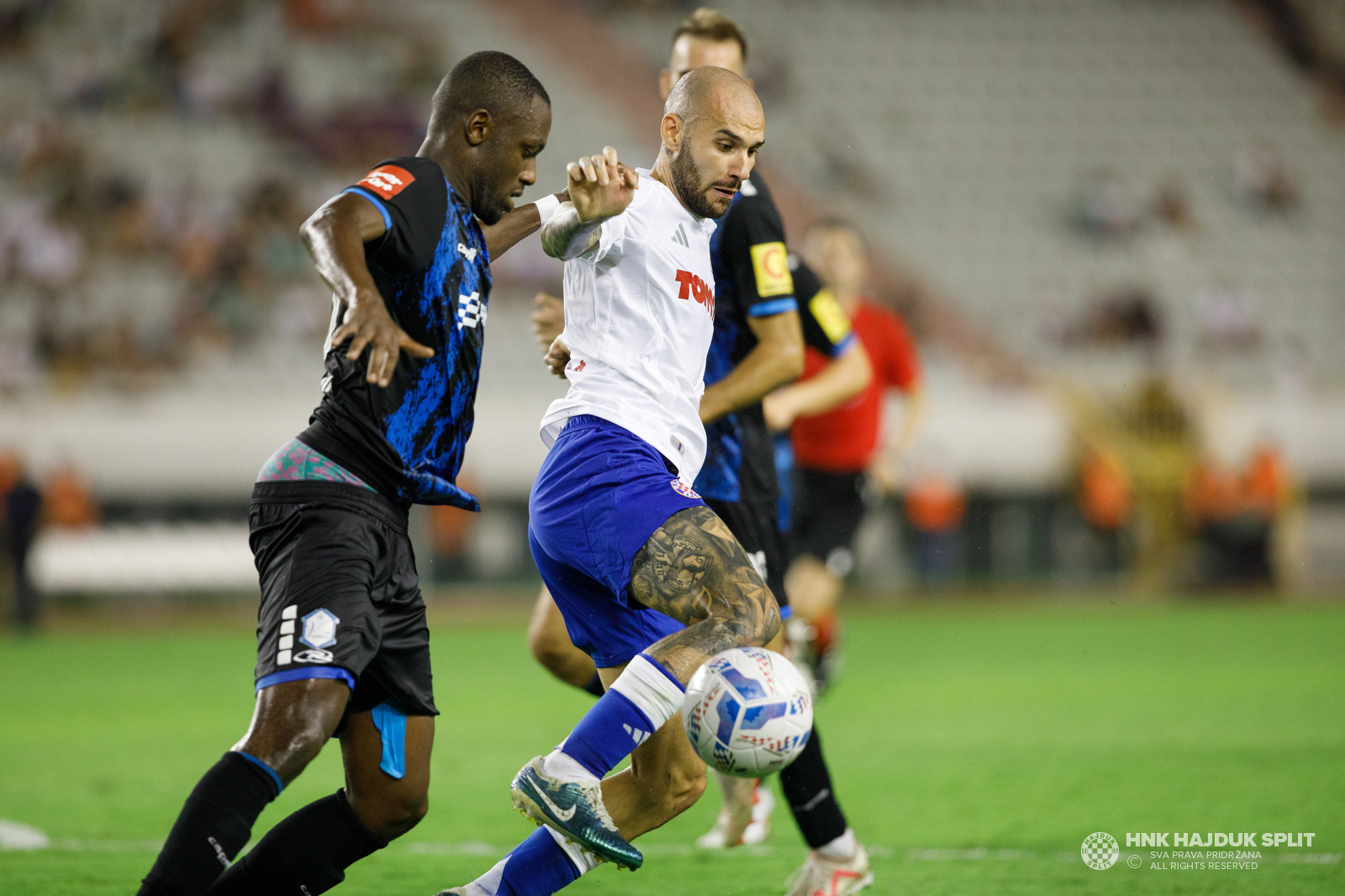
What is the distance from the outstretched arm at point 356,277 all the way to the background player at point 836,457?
353 cm

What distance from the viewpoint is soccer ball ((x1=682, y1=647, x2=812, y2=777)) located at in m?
3.24

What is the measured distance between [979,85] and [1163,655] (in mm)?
16111

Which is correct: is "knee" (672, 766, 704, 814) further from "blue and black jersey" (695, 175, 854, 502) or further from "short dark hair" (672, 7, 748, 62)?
"short dark hair" (672, 7, 748, 62)

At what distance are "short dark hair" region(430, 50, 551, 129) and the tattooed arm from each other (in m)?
1.23

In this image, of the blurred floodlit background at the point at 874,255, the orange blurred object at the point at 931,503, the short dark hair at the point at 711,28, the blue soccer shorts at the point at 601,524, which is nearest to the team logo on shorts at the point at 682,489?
the blue soccer shorts at the point at 601,524

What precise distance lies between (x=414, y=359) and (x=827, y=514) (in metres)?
4.08

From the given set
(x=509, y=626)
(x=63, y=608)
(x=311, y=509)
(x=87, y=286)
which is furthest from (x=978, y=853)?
(x=87, y=286)

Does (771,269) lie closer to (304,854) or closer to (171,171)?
(304,854)

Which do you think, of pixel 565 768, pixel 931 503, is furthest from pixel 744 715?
pixel 931 503

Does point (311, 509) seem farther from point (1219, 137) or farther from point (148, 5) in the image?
point (1219, 137)

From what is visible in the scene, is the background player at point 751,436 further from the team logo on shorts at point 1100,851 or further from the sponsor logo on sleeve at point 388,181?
the sponsor logo on sleeve at point 388,181

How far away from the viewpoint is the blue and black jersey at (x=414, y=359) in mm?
3465

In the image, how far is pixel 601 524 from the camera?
136 inches

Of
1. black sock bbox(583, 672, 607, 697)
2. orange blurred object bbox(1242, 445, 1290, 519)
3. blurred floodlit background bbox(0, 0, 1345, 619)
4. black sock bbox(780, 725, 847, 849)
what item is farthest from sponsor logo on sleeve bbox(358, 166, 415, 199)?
orange blurred object bbox(1242, 445, 1290, 519)
